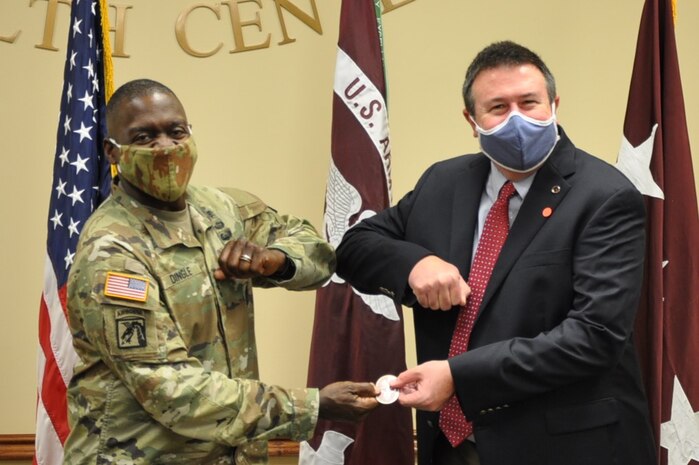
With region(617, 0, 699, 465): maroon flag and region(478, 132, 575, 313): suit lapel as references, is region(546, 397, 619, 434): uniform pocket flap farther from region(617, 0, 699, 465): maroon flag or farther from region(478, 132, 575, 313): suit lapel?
region(617, 0, 699, 465): maroon flag

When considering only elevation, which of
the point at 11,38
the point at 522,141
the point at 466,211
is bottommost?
the point at 466,211

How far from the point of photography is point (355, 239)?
2.20m

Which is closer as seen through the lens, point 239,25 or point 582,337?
point 582,337

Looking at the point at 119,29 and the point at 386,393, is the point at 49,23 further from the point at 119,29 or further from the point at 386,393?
the point at 386,393

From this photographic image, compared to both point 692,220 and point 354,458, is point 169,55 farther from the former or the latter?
point 692,220

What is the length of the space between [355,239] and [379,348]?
75 centimetres

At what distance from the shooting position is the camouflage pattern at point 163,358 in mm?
1728

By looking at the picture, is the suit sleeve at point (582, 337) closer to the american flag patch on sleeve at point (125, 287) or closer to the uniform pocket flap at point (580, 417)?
the uniform pocket flap at point (580, 417)

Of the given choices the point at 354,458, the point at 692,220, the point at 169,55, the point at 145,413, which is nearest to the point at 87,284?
the point at 145,413

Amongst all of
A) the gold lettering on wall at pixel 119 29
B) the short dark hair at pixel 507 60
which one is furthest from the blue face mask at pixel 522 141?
the gold lettering on wall at pixel 119 29

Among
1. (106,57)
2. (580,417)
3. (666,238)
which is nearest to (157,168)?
(580,417)

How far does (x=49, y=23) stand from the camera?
3453 millimetres

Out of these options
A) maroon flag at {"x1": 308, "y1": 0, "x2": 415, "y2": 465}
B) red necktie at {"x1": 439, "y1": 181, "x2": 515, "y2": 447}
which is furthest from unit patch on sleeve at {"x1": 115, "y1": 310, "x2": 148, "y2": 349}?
maroon flag at {"x1": 308, "y1": 0, "x2": 415, "y2": 465}

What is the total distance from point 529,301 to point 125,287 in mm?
819
